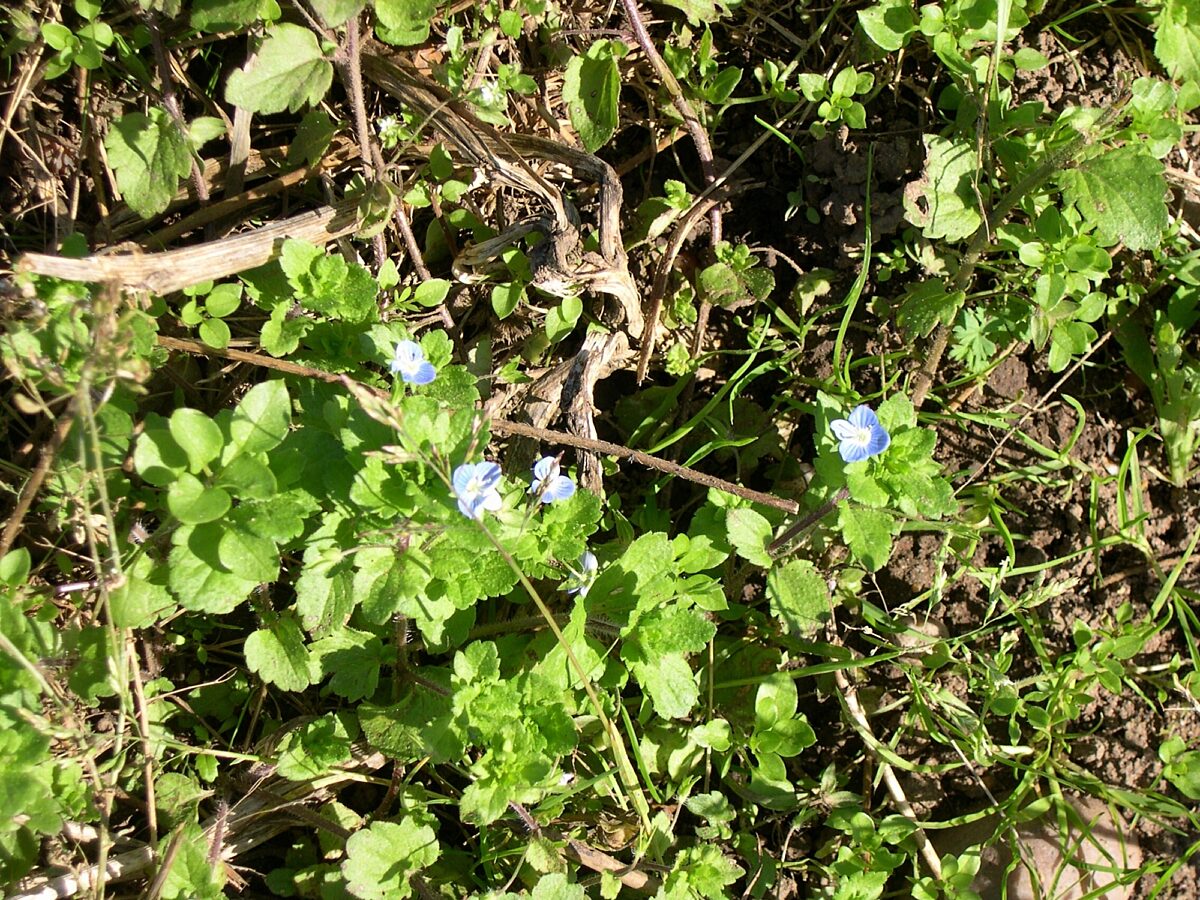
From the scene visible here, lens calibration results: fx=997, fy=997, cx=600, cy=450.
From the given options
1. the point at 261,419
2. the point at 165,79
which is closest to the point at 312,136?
the point at 165,79

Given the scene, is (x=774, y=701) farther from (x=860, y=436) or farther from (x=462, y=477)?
(x=462, y=477)

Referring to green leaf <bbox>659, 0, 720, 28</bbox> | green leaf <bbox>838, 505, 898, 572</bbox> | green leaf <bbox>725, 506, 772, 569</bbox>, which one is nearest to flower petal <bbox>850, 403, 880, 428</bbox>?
green leaf <bbox>838, 505, 898, 572</bbox>

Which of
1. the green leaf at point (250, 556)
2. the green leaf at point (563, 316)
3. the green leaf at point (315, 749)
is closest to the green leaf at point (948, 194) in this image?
the green leaf at point (563, 316)

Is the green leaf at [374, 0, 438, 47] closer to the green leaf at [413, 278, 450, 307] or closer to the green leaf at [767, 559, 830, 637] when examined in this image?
the green leaf at [413, 278, 450, 307]

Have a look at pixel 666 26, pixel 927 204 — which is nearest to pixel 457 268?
pixel 666 26

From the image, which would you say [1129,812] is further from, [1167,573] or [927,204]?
[927,204]

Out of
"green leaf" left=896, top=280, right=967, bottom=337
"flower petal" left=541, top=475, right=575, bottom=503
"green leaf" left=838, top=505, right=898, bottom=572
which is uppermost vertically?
"green leaf" left=896, top=280, right=967, bottom=337

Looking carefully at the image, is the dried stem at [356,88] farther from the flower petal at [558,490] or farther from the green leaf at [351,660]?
the green leaf at [351,660]
